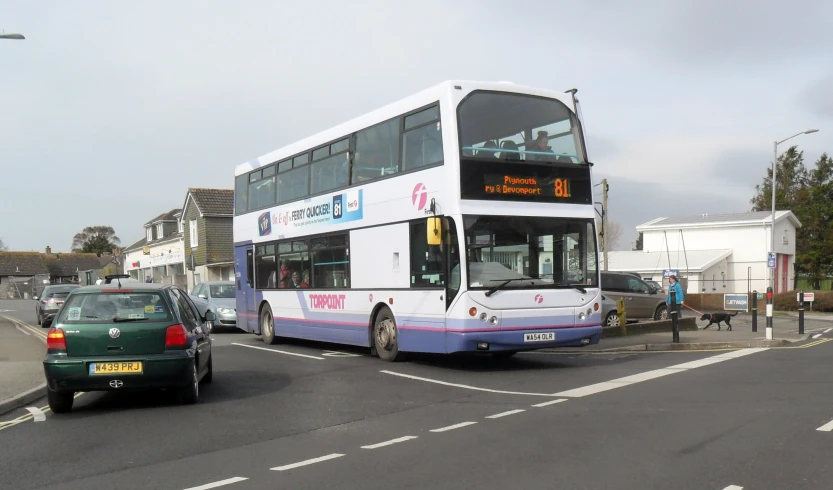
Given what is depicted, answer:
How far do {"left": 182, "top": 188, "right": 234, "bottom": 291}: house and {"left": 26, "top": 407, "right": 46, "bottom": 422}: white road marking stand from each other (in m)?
39.8

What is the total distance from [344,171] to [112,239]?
135m

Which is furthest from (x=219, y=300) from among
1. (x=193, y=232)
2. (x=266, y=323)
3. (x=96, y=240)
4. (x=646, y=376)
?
(x=96, y=240)

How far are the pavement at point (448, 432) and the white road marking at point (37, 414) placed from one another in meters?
0.03

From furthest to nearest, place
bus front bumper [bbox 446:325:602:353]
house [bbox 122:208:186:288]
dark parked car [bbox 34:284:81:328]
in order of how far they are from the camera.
Answer: house [bbox 122:208:186:288], dark parked car [bbox 34:284:81:328], bus front bumper [bbox 446:325:602:353]

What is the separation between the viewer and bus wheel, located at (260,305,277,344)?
18797 mm

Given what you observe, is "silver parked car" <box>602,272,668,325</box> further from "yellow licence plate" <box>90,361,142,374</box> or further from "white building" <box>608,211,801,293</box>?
"white building" <box>608,211,801,293</box>

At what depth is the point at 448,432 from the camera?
25.6ft

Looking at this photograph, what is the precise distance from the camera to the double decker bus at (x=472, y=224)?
39.7 ft

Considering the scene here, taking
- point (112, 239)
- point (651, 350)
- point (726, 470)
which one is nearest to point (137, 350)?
point (726, 470)

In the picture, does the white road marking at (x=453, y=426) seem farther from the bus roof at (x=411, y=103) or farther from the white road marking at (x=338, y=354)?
the white road marking at (x=338, y=354)

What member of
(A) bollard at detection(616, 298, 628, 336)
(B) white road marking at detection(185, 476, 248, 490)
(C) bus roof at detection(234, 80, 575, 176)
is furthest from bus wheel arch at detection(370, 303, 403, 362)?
(A) bollard at detection(616, 298, 628, 336)

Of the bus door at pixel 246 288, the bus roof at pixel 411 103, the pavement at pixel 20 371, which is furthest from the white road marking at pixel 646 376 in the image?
the bus door at pixel 246 288

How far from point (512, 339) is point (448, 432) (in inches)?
179

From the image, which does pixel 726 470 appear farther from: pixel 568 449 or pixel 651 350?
pixel 651 350
